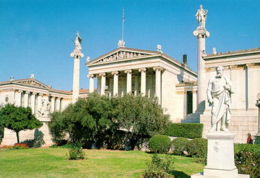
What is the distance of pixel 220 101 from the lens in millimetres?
10234

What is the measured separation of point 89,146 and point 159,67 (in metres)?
17.7

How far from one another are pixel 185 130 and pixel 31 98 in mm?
40706

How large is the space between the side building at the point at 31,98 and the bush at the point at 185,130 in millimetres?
18562

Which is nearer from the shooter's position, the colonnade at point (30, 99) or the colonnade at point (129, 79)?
the colonnade at point (129, 79)

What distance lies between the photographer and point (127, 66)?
48.2 metres

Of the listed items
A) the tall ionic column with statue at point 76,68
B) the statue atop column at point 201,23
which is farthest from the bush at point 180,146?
the tall ionic column with statue at point 76,68

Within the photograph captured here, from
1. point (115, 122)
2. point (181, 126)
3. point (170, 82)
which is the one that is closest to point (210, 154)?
point (181, 126)

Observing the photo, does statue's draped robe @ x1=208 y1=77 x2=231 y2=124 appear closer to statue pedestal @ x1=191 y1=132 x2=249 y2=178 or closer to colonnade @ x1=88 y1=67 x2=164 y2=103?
statue pedestal @ x1=191 y1=132 x2=249 y2=178

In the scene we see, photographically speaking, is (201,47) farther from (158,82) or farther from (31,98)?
(31,98)

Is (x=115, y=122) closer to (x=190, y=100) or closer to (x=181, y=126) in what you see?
(x=181, y=126)

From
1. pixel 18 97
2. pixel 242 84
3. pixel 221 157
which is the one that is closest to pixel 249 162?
pixel 221 157

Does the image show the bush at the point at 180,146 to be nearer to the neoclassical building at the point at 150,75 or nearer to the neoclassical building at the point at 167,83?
the neoclassical building at the point at 167,83

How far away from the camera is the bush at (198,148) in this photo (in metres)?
21.0

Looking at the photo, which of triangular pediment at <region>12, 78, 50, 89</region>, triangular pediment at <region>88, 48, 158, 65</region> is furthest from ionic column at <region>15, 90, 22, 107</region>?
triangular pediment at <region>88, 48, 158, 65</region>
